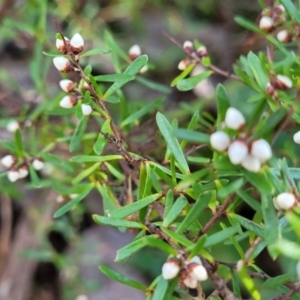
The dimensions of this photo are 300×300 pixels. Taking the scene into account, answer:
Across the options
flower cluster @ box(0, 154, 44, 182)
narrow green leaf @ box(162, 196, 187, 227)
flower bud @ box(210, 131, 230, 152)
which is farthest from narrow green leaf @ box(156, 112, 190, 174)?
flower cluster @ box(0, 154, 44, 182)

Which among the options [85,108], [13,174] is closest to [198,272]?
[85,108]

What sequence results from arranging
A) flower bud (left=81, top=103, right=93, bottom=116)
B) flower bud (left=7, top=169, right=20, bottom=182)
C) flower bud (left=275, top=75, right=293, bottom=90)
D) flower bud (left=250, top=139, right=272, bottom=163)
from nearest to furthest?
flower bud (left=250, top=139, right=272, bottom=163)
flower bud (left=275, top=75, right=293, bottom=90)
flower bud (left=81, top=103, right=93, bottom=116)
flower bud (left=7, top=169, right=20, bottom=182)

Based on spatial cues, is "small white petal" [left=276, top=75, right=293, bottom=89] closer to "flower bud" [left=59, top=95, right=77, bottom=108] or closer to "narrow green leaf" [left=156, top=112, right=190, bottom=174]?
"narrow green leaf" [left=156, top=112, right=190, bottom=174]

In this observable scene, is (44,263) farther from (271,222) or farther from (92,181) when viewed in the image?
(271,222)

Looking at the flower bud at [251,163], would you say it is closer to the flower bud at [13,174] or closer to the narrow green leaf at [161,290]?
the narrow green leaf at [161,290]

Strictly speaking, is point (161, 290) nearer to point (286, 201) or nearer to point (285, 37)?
point (286, 201)

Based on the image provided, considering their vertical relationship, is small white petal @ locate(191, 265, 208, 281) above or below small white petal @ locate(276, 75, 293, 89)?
below
